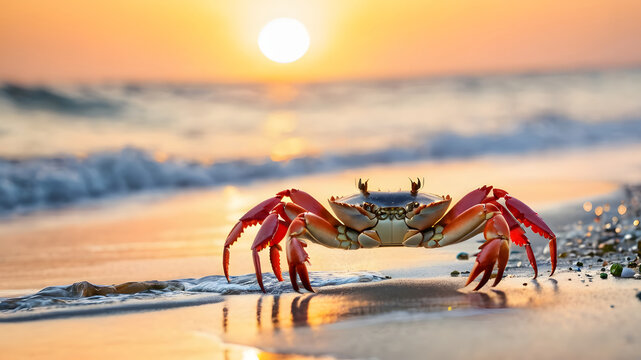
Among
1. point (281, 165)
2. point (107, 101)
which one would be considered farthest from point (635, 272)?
point (107, 101)

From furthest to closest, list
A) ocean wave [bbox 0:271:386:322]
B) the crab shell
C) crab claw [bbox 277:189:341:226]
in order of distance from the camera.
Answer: crab claw [bbox 277:189:341:226], the crab shell, ocean wave [bbox 0:271:386:322]

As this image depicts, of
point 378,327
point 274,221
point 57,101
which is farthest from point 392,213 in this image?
point 57,101

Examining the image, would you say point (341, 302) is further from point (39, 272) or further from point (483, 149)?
point (483, 149)

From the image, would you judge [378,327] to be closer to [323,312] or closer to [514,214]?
[323,312]

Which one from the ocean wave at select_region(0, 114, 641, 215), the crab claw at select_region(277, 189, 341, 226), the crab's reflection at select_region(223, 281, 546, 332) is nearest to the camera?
the crab's reflection at select_region(223, 281, 546, 332)

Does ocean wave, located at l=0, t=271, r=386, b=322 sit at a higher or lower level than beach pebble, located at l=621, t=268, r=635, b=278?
higher

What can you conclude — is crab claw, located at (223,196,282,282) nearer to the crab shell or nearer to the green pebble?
the crab shell

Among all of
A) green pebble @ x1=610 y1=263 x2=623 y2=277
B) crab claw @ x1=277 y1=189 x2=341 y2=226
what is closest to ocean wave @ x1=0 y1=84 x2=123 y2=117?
crab claw @ x1=277 y1=189 x2=341 y2=226

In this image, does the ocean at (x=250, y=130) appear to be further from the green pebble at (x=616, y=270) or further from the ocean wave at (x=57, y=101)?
the green pebble at (x=616, y=270)
